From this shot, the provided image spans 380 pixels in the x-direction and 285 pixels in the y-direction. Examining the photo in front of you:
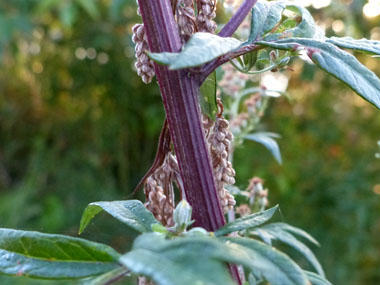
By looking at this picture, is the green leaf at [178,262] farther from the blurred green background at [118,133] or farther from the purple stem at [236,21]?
the blurred green background at [118,133]

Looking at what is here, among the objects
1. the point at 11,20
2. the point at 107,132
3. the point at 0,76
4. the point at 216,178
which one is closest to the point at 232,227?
the point at 216,178

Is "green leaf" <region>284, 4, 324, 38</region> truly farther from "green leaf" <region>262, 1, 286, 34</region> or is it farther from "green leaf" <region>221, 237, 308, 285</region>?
"green leaf" <region>221, 237, 308, 285</region>

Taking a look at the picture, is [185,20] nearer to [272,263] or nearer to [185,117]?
[185,117]

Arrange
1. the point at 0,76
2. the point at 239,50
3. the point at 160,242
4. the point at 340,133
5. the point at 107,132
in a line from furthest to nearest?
the point at 0,76 < the point at 107,132 < the point at 340,133 < the point at 239,50 < the point at 160,242

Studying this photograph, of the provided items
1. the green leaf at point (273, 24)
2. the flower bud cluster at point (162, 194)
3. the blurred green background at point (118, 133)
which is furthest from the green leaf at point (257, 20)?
the blurred green background at point (118, 133)

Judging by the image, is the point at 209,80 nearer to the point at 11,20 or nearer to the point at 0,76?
the point at 11,20

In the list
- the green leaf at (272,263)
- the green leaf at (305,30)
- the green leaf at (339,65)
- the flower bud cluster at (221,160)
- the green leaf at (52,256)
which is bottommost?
the green leaf at (272,263)
